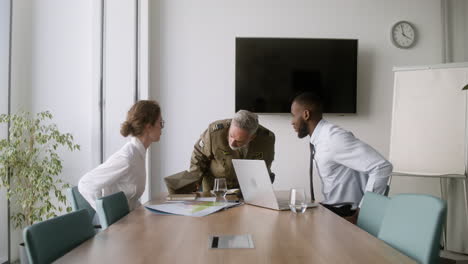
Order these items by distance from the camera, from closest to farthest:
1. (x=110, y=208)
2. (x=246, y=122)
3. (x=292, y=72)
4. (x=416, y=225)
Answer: (x=416, y=225), (x=110, y=208), (x=246, y=122), (x=292, y=72)

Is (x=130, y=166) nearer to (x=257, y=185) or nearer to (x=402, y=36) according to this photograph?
(x=257, y=185)

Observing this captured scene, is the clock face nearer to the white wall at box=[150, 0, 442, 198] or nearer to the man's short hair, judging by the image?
the white wall at box=[150, 0, 442, 198]

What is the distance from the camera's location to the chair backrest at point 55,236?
1163 mm

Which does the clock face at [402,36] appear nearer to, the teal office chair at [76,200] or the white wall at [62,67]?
the white wall at [62,67]

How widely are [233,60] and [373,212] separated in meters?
Answer: 2.85

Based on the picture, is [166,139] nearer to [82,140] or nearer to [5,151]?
[82,140]

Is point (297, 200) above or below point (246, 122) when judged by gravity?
below

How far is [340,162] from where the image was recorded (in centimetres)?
266

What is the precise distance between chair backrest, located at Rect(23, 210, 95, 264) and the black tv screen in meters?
2.95

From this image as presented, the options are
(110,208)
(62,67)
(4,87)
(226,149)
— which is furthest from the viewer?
(62,67)

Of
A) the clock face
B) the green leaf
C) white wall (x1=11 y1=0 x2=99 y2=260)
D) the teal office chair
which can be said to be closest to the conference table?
the teal office chair

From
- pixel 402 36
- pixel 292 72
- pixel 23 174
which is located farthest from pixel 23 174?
pixel 402 36

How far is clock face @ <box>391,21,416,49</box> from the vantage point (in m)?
4.50

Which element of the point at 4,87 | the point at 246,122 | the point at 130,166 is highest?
the point at 4,87
